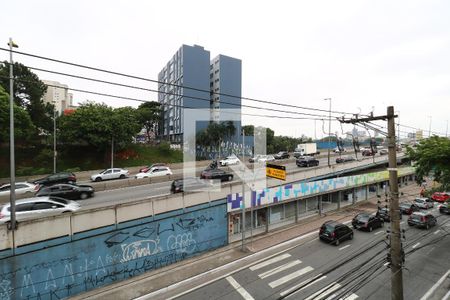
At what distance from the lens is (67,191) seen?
21.4 metres

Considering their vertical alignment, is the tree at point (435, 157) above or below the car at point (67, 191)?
above

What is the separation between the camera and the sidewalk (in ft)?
42.8

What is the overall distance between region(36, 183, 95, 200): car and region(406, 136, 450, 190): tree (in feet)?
86.4

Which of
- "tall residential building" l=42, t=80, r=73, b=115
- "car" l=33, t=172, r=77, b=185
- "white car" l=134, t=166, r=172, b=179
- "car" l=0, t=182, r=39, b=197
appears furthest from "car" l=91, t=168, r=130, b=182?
"tall residential building" l=42, t=80, r=73, b=115

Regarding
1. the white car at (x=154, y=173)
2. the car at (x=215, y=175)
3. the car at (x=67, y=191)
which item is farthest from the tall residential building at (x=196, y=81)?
the car at (x=67, y=191)

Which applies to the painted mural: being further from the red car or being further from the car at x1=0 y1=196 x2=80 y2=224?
the car at x1=0 y1=196 x2=80 y2=224

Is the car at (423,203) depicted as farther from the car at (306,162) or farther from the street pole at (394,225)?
the street pole at (394,225)

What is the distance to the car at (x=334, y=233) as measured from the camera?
61.5 ft

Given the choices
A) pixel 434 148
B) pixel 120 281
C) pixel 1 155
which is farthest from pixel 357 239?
pixel 1 155

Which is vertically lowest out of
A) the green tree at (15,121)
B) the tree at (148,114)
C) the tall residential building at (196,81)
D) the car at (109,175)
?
the car at (109,175)

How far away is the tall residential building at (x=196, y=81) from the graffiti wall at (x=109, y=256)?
50.5 metres

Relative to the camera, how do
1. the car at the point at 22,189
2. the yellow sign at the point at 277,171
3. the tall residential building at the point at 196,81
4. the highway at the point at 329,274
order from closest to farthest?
the highway at the point at 329,274 < the yellow sign at the point at 277,171 < the car at the point at 22,189 < the tall residential building at the point at 196,81

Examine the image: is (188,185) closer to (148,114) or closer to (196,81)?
(148,114)

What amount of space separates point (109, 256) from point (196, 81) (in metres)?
64.4
